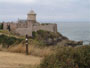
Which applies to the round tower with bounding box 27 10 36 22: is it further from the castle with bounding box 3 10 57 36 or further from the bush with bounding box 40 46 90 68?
the bush with bounding box 40 46 90 68

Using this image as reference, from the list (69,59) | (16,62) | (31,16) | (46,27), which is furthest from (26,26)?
(69,59)

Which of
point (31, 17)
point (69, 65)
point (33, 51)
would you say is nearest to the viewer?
point (69, 65)

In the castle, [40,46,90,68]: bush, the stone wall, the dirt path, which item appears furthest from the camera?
the stone wall

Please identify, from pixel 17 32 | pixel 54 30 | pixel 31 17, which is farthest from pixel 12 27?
pixel 54 30

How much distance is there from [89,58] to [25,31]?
45.6 metres

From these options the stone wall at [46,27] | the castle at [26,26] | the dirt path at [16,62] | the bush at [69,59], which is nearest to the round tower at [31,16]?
the castle at [26,26]

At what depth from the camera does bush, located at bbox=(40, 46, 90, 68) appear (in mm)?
5078

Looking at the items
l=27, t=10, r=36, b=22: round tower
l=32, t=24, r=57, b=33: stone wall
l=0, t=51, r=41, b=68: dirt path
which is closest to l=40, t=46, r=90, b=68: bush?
l=0, t=51, r=41, b=68: dirt path

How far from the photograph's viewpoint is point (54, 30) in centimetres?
6053

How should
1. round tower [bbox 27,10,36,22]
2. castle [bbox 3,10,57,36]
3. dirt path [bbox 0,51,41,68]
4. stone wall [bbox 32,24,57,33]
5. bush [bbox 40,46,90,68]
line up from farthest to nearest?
round tower [bbox 27,10,36,22]
stone wall [bbox 32,24,57,33]
castle [bbox 3,10,57,36]
dirt path [bbox 0,51,41,68]
bush [bbox 40,46,90,68]

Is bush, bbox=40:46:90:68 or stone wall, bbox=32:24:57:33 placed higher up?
bush, bbox=40:46:90:68

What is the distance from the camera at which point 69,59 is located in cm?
521

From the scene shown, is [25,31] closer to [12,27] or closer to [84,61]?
[12,27]

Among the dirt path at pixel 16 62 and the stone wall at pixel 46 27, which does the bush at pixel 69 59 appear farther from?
the stone wall at pixel 46 27
